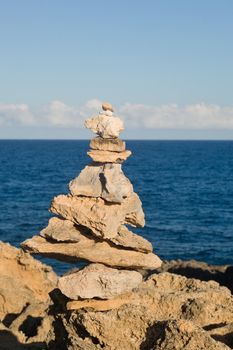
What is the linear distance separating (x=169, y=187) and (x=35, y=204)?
3354 cm

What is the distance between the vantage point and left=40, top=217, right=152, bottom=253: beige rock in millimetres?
18531

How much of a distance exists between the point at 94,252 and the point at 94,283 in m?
1.02

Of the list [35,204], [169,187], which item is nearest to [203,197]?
[169,187]

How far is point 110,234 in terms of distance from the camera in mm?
18141

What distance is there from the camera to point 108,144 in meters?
18.9

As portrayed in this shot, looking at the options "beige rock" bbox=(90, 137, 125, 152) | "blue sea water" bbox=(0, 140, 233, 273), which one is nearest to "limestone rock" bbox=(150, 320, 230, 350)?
"beige rock" bbox=(90, 137, 125, 152)

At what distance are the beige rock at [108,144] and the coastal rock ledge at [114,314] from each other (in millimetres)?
3739

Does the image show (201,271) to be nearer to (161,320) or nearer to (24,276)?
(24,276)

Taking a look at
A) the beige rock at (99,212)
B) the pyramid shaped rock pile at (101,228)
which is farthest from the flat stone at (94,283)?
the beige rock at (99,212)

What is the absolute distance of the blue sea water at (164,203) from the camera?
59.4 metres

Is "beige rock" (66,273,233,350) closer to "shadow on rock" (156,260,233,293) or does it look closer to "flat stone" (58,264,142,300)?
"flat stone" (58,264,142,300)

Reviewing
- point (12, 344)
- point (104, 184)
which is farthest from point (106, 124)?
point (12, 344)

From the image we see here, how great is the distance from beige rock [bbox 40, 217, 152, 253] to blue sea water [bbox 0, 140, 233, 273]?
95.5 ft

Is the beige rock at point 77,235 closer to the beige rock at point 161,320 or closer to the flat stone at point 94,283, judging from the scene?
the flat stone at point 94,283
